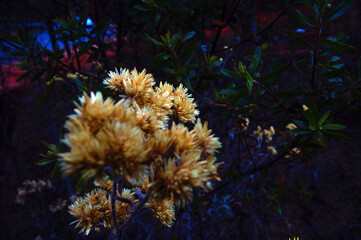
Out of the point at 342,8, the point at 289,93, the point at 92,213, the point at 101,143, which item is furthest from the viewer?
the point at 289,93

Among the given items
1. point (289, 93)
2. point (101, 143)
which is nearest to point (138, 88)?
point (101, 143)

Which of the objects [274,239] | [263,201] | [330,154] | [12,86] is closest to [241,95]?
[274,239]

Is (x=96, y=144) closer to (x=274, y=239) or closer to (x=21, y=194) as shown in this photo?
(x=274, y=239)

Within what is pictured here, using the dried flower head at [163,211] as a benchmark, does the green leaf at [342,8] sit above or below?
above

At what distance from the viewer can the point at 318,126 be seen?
3.81 feet

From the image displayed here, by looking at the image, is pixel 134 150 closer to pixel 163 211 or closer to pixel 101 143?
pixel 101 143

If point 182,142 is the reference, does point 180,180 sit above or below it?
below

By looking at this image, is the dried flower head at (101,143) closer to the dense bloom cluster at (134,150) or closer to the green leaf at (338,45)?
the dense bloom cluster at (134,150)

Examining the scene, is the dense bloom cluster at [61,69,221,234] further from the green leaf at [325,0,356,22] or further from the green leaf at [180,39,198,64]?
the green leaf at [325,0,356,22]

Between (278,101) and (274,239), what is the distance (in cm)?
188

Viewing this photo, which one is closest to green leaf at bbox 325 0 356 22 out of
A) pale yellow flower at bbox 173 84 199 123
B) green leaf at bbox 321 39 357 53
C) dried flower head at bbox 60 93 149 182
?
green leaf at bbox 321 39 357 53

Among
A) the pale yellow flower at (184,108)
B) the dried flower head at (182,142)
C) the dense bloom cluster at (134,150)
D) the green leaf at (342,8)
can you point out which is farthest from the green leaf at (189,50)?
the green leaf at (342,8)

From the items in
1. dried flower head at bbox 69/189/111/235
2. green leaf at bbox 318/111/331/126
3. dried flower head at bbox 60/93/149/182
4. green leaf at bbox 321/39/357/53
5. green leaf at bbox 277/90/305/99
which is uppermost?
green leaf at bbox 321/39/357/53

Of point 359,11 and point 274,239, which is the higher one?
point 359,11
